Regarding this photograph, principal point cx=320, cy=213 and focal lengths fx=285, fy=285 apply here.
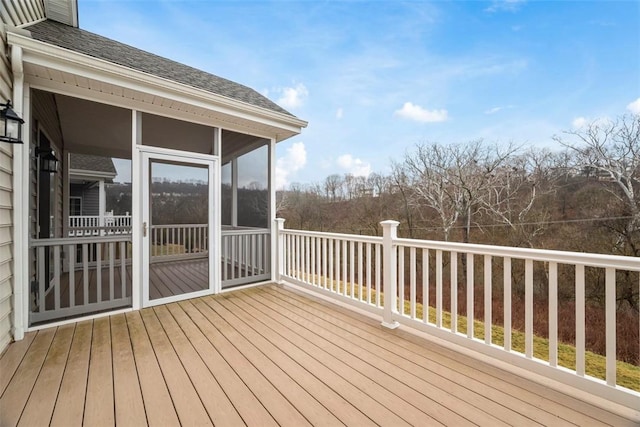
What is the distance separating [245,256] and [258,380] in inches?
106

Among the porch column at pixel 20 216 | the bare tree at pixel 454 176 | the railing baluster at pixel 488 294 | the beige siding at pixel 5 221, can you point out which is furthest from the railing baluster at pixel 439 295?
the bare tree at pixel 454 176

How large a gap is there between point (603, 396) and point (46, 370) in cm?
376

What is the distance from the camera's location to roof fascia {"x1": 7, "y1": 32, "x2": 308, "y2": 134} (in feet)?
8.23

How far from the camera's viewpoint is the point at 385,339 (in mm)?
2637

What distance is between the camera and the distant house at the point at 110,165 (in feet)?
8.64

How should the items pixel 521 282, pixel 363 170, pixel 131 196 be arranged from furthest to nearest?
pixel 363 170 → pixel 521 282 → pixel 131 196

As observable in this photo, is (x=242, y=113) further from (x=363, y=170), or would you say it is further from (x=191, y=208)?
(x=363, y=170)

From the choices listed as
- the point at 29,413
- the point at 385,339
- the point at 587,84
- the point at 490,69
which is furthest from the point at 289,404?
the point at 587,84

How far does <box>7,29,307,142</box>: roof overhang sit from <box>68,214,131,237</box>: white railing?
4.72 ft

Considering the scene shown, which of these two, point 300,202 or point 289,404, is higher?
point 300,202

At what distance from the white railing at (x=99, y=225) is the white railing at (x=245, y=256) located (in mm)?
1302

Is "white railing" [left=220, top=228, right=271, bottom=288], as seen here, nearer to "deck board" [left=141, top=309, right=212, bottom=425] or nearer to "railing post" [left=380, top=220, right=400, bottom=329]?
"deck board" [left=141, top=309, right=212, bottom=425]

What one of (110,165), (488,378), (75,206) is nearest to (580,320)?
(488,378)

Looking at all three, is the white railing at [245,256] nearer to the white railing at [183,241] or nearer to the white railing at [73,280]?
the white railing at [183,241]
